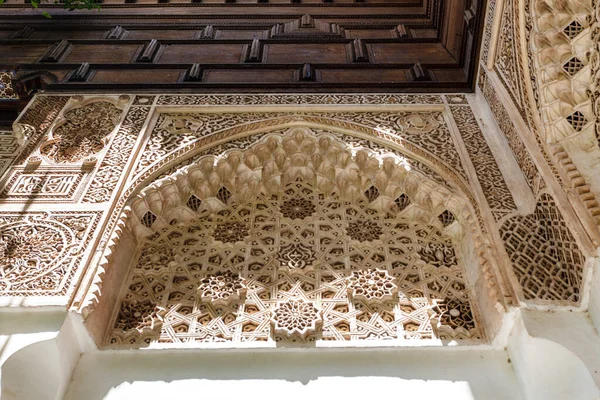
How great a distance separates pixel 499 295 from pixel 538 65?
55.1 inches

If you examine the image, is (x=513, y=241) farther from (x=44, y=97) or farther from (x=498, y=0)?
(x=44, y=97)

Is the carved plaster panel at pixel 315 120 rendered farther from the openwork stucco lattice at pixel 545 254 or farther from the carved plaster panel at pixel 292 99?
the openwork stucco lattice at pixel 545 254

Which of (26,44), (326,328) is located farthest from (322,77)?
(26,44)

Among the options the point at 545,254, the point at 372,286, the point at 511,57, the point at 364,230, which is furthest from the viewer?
the point at 511,57

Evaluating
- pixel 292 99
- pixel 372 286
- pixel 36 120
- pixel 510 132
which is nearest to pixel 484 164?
pixel 510 132

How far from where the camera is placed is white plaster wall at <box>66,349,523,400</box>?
8.16 feet

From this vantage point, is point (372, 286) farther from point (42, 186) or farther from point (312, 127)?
point (42, 186)

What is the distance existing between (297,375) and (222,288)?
684 mm

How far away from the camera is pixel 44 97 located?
407 cm

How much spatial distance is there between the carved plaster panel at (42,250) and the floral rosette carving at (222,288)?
664mm

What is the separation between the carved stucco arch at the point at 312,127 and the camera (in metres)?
2.63

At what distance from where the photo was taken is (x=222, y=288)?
2.98 meters

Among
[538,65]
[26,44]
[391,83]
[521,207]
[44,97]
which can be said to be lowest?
[521,207]

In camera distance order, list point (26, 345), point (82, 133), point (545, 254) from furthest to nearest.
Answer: point (82, 133), point (545, 254), point (26, 345)
